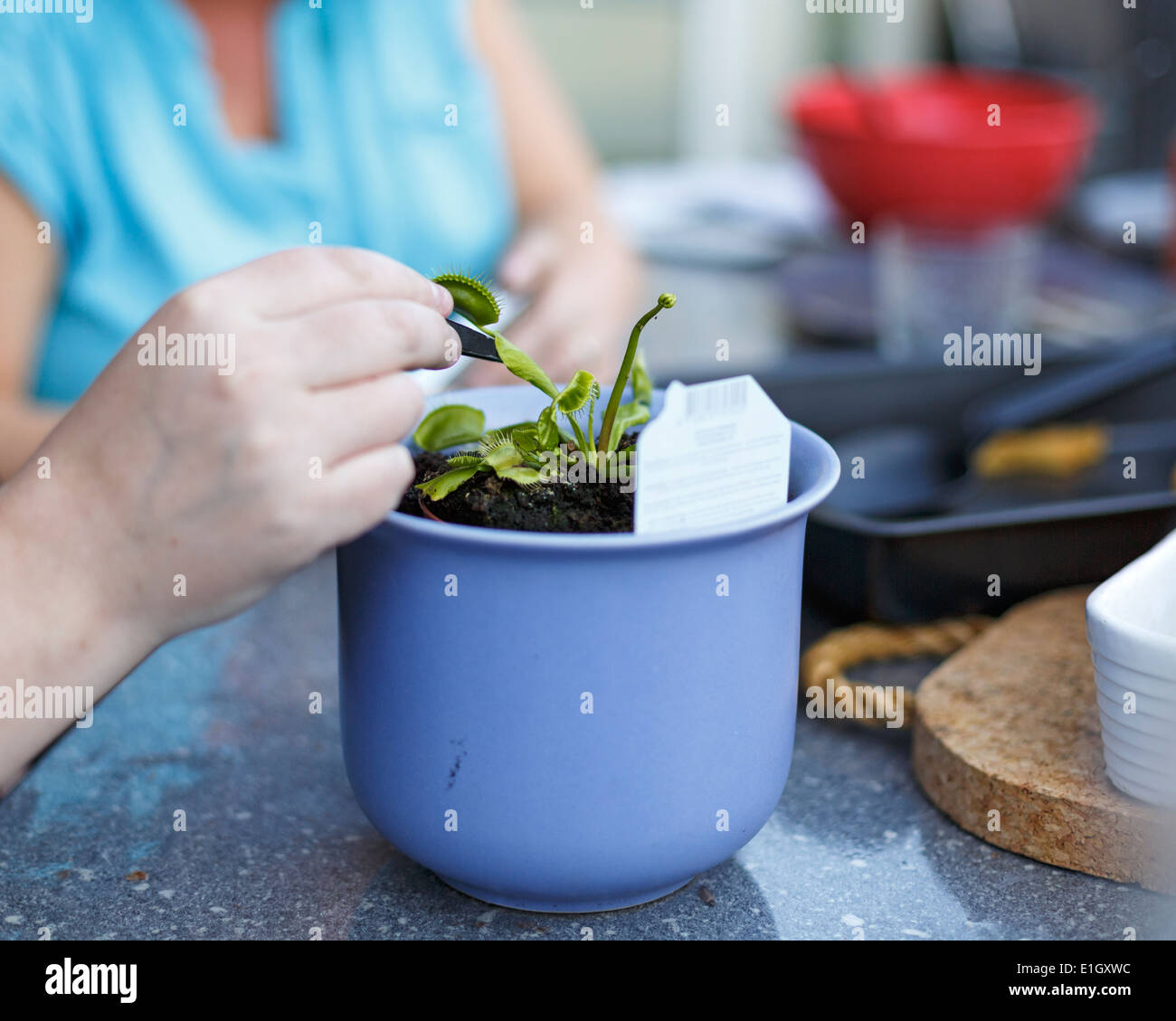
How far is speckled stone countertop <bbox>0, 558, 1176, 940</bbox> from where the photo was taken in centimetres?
48

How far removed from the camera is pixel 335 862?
0.52 metres

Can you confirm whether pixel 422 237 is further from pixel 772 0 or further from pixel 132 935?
pixel 772 0

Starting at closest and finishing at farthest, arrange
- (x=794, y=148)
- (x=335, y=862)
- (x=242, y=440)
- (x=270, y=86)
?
(x=242, y=440)
(x=335, y=862)
(x=270, y=86)
(x=794, y=148)

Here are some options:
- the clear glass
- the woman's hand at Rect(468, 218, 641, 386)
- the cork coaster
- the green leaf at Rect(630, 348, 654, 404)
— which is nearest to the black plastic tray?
the cork coaster

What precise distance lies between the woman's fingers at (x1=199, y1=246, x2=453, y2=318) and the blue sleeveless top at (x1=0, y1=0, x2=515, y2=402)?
27.9 inches

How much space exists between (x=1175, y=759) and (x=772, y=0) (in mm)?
3392

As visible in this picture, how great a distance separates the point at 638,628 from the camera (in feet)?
1.39

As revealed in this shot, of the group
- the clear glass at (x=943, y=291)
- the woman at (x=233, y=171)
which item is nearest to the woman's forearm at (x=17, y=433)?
the woman at (x=233, y=171)

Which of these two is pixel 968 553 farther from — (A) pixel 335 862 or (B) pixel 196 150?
Result: (B) pixel 196 150

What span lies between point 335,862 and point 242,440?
7.7 inches

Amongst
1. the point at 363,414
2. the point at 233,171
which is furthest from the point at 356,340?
the point at 233,171

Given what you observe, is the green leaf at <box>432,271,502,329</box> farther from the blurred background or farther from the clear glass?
the clear glass
